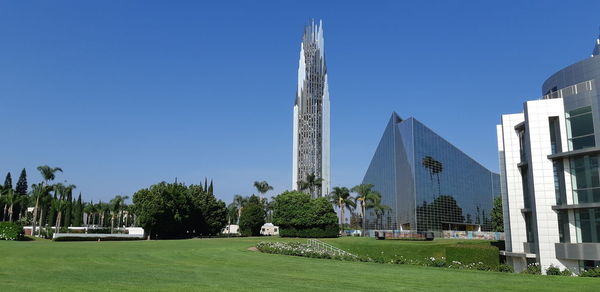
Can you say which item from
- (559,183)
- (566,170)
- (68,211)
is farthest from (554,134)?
(68,211)

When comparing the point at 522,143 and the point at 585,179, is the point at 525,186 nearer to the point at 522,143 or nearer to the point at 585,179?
the point at 522,143

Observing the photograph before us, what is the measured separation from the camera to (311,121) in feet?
616

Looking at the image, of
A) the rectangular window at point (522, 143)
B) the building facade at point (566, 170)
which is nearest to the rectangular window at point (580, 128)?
the building facade at point (566, 170)

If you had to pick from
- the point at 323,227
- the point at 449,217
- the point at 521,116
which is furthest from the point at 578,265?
the point at 449,217

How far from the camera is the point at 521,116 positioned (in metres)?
35.7

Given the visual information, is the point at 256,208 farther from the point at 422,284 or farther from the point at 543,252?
the point at 422,284

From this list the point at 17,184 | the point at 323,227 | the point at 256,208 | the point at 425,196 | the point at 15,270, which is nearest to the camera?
the point at 15,270

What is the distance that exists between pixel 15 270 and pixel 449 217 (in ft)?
381

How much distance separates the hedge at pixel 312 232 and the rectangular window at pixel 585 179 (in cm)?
5153

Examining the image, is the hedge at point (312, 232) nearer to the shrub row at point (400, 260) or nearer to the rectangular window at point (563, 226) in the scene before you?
the shrub row at point (400, 260)

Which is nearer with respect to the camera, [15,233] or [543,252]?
[543,252]

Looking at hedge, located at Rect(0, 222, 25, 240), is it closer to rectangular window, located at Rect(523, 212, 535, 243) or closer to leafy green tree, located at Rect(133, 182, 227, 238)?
leafy green tree, located at Rect(133, 182, 227, 238)

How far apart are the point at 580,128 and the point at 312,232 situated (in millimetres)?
53228

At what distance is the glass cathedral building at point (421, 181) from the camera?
113 m
